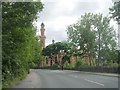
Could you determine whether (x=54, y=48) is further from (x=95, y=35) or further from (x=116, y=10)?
(x=116, y=10)

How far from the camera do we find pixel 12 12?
69.4 feet

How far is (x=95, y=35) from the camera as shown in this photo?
293ft

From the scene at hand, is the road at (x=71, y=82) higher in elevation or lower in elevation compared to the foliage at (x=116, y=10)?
lower

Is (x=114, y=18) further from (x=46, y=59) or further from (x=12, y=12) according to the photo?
(x=46, y=59)

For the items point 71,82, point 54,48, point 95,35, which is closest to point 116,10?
point 71,82

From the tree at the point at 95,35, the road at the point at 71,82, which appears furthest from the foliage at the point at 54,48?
the road at the point at 71,82

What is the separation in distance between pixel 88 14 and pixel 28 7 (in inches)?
2691

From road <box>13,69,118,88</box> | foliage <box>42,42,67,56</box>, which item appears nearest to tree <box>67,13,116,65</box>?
road <box>13,69,118,88</box>

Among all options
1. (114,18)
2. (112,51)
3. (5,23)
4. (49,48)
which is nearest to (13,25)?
(5,23)

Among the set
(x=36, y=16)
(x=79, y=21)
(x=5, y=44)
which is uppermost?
(x=79, y=21)

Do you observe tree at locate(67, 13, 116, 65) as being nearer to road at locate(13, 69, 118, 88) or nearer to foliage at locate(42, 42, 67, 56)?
road at locate(13, 69, 118, 88)

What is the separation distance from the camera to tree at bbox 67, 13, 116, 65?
290 ft

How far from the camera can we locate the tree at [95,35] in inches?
3482

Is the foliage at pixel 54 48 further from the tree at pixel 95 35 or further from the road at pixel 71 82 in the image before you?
the road at pixel 71 82
